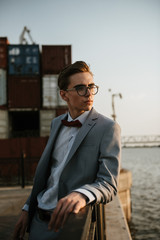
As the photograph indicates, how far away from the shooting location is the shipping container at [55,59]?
715 inches

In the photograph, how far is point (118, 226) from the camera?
4094 mm

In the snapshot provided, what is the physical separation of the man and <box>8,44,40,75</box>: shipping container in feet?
55.2

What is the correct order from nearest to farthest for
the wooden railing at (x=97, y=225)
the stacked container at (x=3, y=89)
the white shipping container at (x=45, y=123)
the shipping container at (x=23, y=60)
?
the wooden railing at (x=97, y=225) → the stacked container at (x=3, y=89) → the white shipping container at (x=45, y=123) → the shipping container at (x=23, y=60)

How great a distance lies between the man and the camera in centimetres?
131

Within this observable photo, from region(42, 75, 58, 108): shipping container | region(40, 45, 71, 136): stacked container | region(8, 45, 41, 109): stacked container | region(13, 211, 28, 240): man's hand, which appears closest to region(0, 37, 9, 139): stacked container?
region(8, 45, 41, 109): stacked container

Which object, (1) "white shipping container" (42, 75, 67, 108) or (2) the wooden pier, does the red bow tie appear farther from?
(1) "white shipping container" (42, 75, 67, 108)

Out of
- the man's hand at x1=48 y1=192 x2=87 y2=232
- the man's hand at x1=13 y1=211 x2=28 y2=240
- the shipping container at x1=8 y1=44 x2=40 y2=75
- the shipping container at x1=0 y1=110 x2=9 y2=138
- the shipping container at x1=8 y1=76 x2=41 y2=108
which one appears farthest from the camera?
the shipping container at x1=8 y1=44 x2=40 y2=75

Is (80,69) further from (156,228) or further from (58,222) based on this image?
(156,228)

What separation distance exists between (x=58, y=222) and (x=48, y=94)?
17.2 meters

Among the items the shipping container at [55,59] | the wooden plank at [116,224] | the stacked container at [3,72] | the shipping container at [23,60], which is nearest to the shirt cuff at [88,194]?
the wooden plank at [116,224]

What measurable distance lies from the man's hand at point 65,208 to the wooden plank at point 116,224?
289 cm

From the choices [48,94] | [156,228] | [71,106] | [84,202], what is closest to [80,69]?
[71,106]

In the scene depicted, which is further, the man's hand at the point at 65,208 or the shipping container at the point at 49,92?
the shipping container at the point at 49,92

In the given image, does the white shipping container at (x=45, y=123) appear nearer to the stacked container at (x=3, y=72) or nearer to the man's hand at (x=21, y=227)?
the stacked container at (x=3, y=72)
